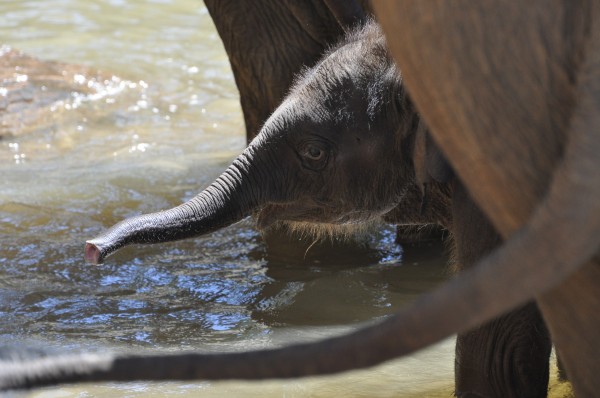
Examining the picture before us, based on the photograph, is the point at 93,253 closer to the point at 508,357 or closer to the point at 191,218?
the point at 191,218

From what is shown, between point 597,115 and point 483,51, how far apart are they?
0.57ft

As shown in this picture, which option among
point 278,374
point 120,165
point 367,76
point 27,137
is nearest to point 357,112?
point 367,76

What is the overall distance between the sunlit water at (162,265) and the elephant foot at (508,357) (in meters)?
0.22

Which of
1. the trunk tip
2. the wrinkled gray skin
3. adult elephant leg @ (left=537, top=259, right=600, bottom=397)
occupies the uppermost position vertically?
the wrinkled gray skin

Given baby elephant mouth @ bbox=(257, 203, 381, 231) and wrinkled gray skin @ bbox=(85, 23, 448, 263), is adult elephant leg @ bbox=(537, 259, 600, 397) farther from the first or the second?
baby elephant mouth @ bbox=(257, 203, 381, 231)

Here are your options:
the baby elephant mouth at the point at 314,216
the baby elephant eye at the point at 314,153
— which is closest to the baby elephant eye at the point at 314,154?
the baby elephant eye at the point at 314,153

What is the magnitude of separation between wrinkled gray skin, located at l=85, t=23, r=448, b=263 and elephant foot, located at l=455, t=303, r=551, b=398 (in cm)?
45

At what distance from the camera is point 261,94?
4113 mm

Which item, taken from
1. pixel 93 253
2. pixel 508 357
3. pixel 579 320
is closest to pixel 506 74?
pixel 579 320

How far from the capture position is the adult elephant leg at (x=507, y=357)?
2656mm

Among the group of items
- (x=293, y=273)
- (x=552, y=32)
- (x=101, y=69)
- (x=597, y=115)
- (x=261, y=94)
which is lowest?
(x=293, y=273)

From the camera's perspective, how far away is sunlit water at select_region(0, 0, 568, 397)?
318cm

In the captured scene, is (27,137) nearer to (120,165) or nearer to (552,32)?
(120,165)

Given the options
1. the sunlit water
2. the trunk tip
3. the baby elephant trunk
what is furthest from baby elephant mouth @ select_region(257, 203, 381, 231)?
the trunk tip
